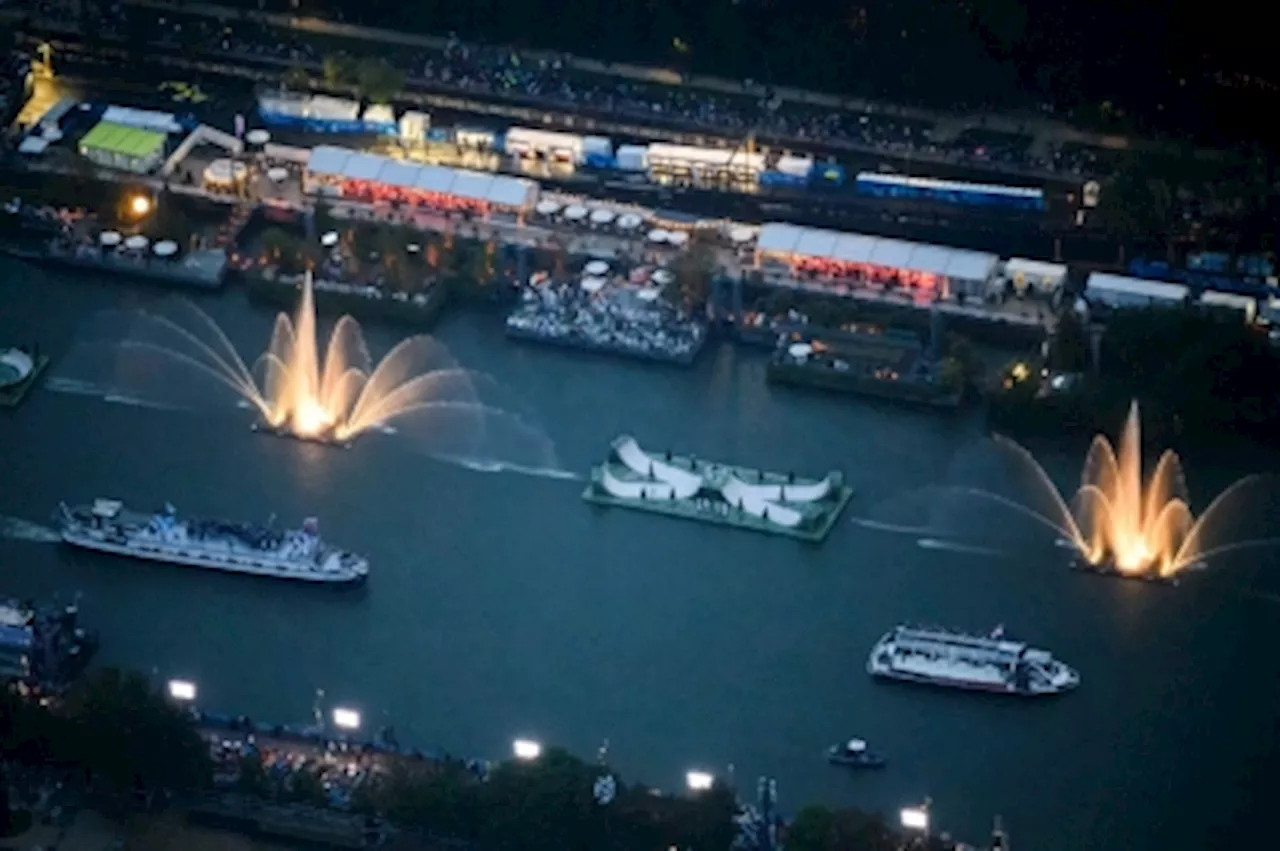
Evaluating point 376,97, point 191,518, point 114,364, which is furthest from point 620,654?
point 376,97

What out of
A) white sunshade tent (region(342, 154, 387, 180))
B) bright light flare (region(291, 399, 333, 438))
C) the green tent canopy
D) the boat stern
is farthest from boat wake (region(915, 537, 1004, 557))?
the green tent canopy

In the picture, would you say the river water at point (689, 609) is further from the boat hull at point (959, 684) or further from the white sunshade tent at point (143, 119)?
the white sunshade tent at point (143, 119)

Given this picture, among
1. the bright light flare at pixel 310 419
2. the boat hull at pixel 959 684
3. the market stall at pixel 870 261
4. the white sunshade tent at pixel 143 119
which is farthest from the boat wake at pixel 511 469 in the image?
the white sunshade tent at pixel 143 119

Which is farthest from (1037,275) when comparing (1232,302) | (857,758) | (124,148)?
(124,148)

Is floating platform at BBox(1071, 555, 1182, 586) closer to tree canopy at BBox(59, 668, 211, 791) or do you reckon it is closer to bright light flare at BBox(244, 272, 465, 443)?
bright light flare at BBox(244, 272, 465, 443)

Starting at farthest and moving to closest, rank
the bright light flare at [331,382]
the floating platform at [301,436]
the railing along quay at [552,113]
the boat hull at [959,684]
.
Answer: the railing along quay at [552,113] → the bright light flare at [331,382] → the floating platform at [301,436] → the boat hull at [959,684]

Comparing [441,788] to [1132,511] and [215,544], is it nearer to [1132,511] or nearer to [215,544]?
[215,544]
